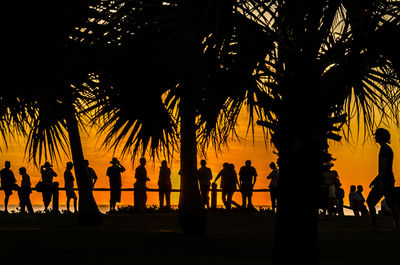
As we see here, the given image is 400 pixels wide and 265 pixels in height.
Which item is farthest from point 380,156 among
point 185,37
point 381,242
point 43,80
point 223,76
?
point 185,37

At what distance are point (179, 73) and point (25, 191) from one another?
18.8m

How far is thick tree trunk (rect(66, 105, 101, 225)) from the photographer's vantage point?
16.5m

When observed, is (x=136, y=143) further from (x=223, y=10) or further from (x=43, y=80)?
(x=223, y=10)

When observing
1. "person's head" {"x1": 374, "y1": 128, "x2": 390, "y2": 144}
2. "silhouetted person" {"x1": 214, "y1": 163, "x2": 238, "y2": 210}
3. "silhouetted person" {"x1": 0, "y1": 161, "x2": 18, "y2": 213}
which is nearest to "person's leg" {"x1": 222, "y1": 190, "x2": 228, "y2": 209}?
"silhouetted person" {"x1": 214, "y1": 163, "x2": 238, "y2": 210}

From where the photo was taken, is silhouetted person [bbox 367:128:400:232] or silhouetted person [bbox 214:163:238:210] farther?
silhouetted person [bbox 214:163:238:210]

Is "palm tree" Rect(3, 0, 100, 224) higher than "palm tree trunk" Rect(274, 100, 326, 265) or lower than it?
higher

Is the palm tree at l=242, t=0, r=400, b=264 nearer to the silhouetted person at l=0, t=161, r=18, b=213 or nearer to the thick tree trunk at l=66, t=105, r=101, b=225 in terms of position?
the thick tree trunk at l=66, t=105, r=101, b=225

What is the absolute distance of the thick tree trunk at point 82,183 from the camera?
16516mm

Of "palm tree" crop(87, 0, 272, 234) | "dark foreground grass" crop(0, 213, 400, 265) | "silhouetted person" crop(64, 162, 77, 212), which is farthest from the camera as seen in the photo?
"silhouetted person" crop(64, 162, 77, 212)

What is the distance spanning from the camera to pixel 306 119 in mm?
8047

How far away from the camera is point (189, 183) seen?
1408 centimetres

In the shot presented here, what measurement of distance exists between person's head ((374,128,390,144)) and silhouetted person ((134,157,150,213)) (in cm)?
1202

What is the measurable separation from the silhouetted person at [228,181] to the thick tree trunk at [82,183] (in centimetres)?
804

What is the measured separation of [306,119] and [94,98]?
4.96 metres
